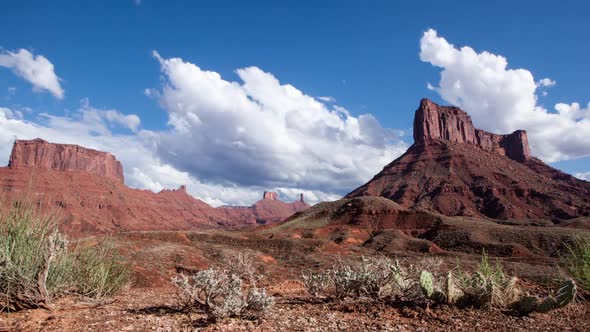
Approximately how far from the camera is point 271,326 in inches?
270

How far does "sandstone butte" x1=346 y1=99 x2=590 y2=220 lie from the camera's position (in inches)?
4232

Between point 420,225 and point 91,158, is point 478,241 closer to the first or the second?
point 420,225

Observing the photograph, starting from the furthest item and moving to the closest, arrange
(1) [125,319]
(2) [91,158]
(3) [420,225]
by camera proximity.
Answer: (2) [91,158]
(3) [420,225]
(1) [125,319]

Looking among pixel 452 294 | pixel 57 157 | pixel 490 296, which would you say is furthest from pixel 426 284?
pixel 57 157

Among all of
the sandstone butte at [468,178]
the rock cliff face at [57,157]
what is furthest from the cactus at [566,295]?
the rock cliff face at [57,157]

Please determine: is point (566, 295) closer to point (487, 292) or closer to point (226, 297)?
point (487, 292)

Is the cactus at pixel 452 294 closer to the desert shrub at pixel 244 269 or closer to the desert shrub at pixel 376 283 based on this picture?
the desert shrub at pixel 376 283

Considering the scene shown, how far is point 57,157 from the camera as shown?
6693 inches

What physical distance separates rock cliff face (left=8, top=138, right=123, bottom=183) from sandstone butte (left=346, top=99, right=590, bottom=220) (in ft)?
408

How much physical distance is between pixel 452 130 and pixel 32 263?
16884 centimetres

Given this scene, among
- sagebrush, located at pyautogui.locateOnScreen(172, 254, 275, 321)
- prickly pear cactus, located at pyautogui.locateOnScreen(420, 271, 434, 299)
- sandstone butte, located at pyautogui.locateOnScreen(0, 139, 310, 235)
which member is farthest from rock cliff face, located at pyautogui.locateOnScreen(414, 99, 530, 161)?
sagebrush, located at pyautogui.locateOnScreen(172, 254, 275, 321)

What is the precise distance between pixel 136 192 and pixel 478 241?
17676 cm

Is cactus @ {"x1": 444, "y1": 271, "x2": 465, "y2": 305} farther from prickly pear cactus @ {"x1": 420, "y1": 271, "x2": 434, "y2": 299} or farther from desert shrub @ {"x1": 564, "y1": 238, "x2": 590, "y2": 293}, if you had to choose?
desert shrub @ {"x1": 564, "y1": 238, "x2": 590, "y2": 293}

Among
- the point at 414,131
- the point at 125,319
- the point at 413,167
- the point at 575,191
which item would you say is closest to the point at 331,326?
the point at 125,319
